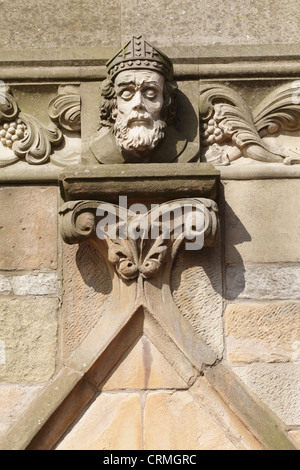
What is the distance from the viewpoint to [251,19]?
4766 mm

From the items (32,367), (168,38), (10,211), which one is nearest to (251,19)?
(168,38)

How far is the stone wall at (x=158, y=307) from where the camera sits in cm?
402

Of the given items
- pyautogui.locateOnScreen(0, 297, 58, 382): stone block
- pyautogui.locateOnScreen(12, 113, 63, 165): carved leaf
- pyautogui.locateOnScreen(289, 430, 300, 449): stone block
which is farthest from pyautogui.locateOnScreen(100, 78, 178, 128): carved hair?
pyautogui.locateOnScreen(289, 430, 300, 449): stone block

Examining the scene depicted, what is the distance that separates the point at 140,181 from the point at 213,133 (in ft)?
1.67

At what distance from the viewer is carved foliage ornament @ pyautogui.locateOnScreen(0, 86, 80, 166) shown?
14.6 feet

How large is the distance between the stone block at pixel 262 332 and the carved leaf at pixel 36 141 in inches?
43.4

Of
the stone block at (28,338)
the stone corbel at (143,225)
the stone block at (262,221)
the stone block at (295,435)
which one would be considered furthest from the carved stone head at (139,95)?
the stone block at (295,435)

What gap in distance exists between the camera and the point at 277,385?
4086 mm

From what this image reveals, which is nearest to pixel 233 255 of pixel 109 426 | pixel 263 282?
pixel 263 282

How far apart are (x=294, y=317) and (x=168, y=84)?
46.2 inches

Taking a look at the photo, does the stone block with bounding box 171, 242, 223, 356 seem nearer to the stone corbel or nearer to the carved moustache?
the stone corbel

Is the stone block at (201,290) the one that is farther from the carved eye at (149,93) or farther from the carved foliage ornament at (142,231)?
the carved eye at (149,93)

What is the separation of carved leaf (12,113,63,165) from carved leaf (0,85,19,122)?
1.5 inches

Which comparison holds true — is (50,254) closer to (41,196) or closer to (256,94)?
(41,196)
